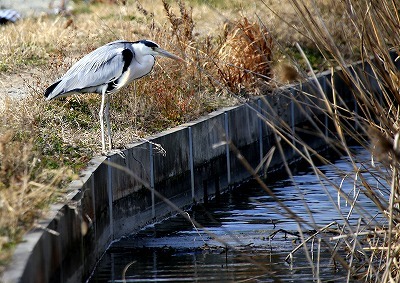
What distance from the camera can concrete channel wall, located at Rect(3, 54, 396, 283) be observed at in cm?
568

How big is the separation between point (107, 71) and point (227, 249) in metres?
2.23

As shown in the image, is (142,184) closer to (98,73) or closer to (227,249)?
(98,73)

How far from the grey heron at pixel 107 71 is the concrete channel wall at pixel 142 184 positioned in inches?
25.3

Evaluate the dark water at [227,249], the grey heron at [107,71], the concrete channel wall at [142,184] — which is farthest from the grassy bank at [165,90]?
the dark water at [227,249]

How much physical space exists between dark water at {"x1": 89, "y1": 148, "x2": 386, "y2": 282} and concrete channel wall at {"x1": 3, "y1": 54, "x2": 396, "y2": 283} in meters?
0.19

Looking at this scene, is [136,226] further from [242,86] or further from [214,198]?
[242,86]

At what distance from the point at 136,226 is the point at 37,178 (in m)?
2.49

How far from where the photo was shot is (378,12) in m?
5.35

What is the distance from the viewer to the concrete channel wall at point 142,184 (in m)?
5.68

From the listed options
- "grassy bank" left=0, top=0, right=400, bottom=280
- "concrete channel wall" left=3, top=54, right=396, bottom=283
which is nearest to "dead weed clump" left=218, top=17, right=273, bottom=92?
"grassy bank" left=0, top=0, right=400, bottom=280

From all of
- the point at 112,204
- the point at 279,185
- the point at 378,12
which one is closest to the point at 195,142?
the point at 279,185

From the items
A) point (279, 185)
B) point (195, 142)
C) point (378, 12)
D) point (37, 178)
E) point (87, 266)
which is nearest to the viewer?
point (378, 12)

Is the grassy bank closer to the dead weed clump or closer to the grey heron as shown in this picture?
the dead weed clump

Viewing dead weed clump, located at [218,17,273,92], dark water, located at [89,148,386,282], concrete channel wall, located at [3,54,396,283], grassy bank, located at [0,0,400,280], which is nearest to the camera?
grassy bank, located at [0,0,400,280]
